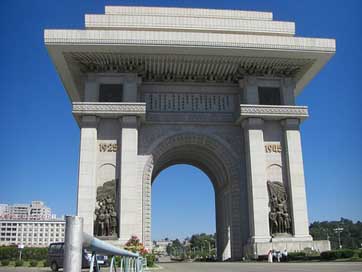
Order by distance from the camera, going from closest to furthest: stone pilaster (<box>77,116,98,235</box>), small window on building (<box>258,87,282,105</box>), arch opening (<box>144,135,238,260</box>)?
1. stone pilaster (<box>77,116,98,235</box>)
2. arch opening (<box>144,135,238,260</box>)
3. small window on building (<box>258,87,282,105</box>)

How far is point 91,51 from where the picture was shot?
25516mm

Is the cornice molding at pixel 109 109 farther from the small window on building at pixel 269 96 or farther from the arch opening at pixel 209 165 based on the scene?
the small window on building at pixel 269 96

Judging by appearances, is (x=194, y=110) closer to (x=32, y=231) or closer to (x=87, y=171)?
(x=87, y=171)

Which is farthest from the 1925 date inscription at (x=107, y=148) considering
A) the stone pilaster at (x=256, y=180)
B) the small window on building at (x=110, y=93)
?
the stone pilaster at (x=256, y=180)

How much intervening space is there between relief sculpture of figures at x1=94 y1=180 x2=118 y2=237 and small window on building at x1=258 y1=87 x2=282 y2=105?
38.0 feet

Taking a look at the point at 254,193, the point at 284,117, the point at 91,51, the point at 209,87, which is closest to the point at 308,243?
the point at 254,193

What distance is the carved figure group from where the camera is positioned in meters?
24.5

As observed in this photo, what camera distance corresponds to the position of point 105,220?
80.5 ft

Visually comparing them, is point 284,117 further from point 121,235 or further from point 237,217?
point 121,235

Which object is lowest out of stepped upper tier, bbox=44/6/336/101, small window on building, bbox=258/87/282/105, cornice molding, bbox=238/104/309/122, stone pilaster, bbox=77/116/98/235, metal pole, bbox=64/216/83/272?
metal pole, bbox=64/216/83/272

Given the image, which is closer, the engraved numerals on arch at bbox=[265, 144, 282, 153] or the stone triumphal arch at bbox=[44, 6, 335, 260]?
the stone triumphal arch at bbox=[44, 6, 335, 260]

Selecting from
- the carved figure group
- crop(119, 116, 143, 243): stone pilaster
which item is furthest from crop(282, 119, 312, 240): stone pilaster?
the carved figure group

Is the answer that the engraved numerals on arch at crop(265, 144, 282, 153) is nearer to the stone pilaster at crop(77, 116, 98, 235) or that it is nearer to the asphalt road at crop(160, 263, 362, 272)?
the asphalt road at crop(160, 263, 362, 272)

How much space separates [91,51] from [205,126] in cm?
911
